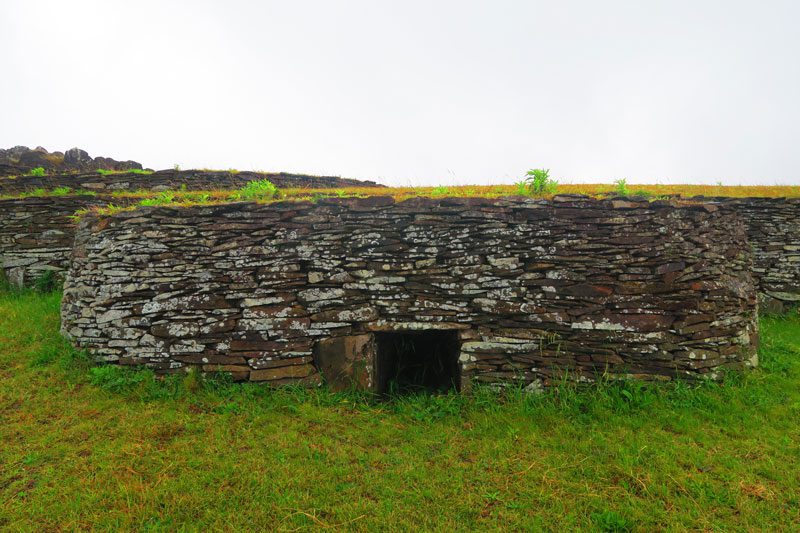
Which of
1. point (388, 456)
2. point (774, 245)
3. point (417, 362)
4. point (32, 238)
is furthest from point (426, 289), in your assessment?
point (774, 245)

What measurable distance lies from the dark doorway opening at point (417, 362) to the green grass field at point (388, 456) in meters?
0.72

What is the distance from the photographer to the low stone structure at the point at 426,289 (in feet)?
16.6

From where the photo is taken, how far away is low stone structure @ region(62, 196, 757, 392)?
200 inches

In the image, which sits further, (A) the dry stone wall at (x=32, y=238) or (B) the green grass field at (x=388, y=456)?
(A) the dry stone wall at (x=32, y=238)

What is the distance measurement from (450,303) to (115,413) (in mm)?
4409

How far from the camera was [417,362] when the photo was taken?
263 inches

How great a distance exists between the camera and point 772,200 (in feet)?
35.9

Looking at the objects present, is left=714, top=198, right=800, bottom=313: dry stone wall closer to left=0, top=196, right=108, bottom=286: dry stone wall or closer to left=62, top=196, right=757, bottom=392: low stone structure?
left=62, top=196, right=757, bottom=392: low stone structure

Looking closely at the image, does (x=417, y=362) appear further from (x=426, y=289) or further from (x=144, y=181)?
(x=144, y=181)

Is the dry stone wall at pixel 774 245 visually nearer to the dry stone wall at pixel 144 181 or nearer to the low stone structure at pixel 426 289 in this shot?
the low stone structure at pixel 426 289

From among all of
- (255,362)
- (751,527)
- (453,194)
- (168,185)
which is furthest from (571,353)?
(168,185)

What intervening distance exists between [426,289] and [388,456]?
2110mm

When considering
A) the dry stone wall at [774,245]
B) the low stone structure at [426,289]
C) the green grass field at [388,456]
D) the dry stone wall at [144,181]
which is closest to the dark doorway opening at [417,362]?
the low stone structure at [426,289]

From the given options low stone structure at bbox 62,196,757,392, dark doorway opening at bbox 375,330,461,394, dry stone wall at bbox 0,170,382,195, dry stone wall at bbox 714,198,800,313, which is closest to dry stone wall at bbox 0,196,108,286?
dry stone wall at bbox 0,170,382,195
